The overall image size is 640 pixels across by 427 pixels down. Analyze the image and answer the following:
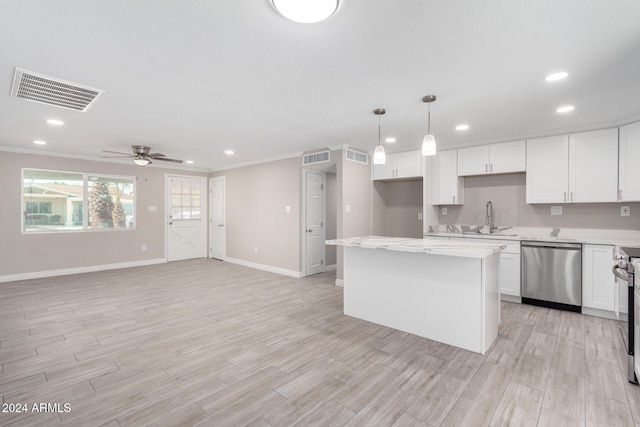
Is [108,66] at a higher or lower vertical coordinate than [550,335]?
higher

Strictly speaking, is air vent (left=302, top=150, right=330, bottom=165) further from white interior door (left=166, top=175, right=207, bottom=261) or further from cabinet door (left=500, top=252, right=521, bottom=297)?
white interior door (left=166, top=175, right=207, bottom=261)

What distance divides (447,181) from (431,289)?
2608 mm

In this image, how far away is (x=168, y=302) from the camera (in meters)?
4.16

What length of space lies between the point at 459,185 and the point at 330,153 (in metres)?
2.23

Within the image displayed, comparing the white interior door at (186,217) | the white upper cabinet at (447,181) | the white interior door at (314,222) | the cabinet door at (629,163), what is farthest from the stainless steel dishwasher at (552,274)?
the white interior door at (186,217)

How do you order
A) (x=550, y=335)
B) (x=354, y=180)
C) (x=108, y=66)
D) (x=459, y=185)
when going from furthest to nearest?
1. (x=354, y=180)
2. (x=459, y=185)
3. (x=550, y=335)
4. (x=108, y=66)

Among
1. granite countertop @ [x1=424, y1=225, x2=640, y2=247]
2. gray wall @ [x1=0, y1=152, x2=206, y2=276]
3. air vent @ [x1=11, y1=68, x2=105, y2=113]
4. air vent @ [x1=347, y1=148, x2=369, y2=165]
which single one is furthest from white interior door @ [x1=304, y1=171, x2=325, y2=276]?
gray wall @ [x1=0, y1=152, x2=206, y2=276]

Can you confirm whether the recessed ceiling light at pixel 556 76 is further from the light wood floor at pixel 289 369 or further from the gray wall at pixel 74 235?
the gray wall at pixel 74 235

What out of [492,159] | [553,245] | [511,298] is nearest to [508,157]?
[492,159]

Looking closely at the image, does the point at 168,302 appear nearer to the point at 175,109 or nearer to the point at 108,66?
the point at 175,109

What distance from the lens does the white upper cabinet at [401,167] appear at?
198 inches

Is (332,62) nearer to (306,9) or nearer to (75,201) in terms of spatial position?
(306,9)

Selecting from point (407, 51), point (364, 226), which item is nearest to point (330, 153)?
point (364, 226)

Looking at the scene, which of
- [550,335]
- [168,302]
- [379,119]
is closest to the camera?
[550,335]
